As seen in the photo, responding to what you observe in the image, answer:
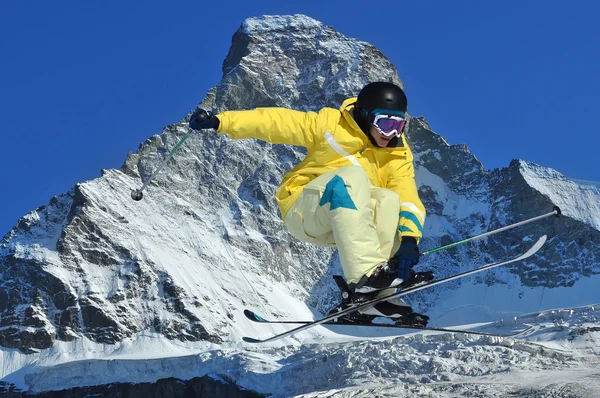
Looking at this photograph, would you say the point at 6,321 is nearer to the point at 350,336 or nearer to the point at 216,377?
the point at 216,377

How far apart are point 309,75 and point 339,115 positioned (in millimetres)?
180788

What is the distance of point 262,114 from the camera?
8227 mm

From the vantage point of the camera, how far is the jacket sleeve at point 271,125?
26.5ft

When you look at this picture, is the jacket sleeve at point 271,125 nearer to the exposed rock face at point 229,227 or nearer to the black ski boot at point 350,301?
the black ski boot at point 350,301

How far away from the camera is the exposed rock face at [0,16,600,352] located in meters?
131

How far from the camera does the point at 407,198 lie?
855 cm

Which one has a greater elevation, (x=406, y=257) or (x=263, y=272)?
(x=263, y=272)

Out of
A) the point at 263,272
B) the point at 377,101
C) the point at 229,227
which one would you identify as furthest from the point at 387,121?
the point at 229,227

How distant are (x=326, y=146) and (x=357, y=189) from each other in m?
0.71

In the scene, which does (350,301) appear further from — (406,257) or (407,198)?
(407,198)

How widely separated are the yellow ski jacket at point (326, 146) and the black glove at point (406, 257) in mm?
148

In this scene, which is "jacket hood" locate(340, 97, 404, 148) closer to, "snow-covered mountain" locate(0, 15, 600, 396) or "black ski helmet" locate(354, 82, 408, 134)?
"black ski helmet" locate(354, 82, 408, 134)

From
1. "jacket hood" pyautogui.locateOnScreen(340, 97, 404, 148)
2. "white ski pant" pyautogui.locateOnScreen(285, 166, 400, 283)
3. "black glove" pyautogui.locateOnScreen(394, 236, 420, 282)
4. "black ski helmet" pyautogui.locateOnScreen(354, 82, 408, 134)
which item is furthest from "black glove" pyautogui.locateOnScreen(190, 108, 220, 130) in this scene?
"black glove" pyautogui.locateOnScreen(394, 236, 420, 282)

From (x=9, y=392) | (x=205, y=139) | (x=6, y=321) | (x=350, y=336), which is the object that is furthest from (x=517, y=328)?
(x=205, y=139)
